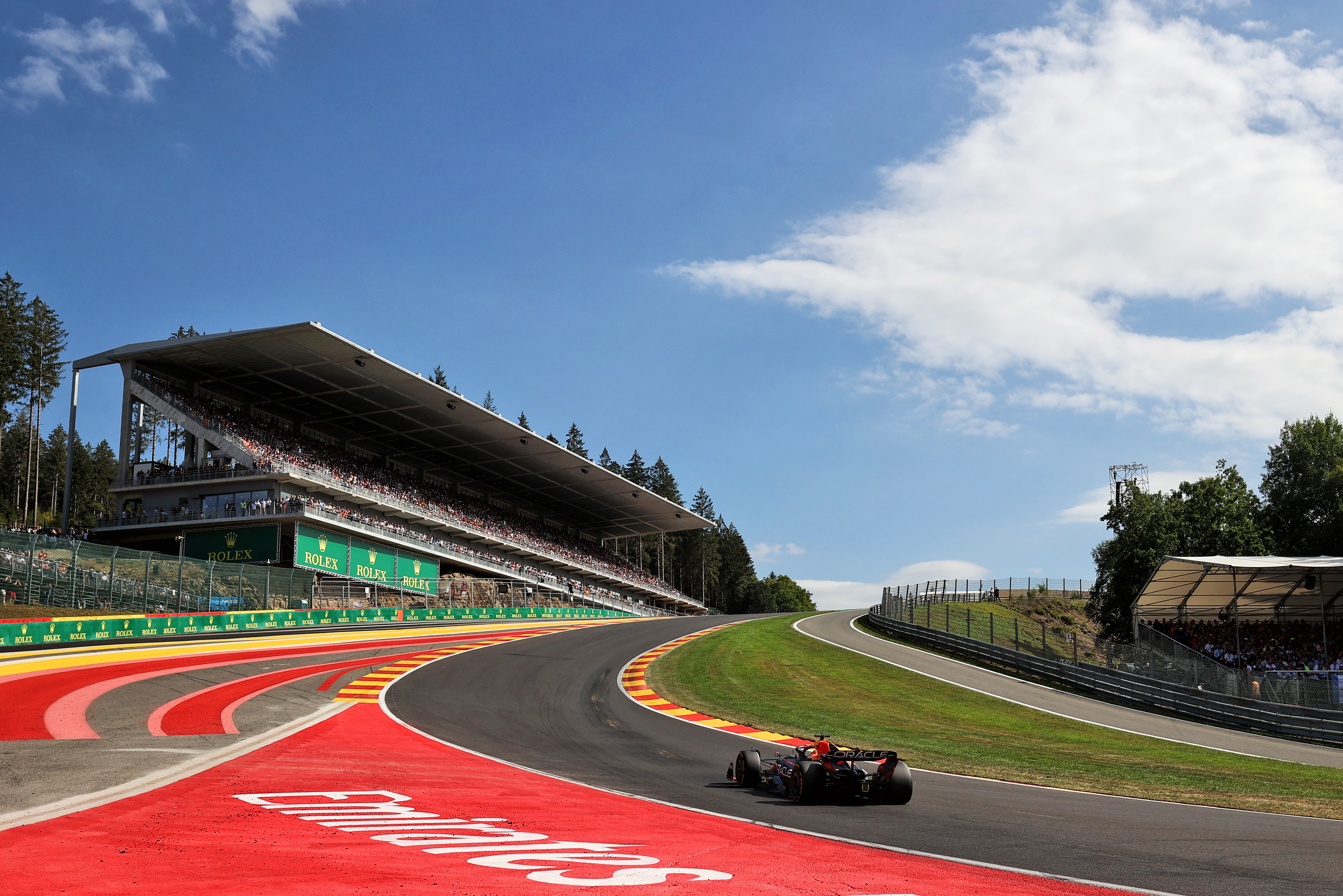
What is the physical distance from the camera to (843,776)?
11594mm

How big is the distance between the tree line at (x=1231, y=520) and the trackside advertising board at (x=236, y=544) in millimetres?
48213

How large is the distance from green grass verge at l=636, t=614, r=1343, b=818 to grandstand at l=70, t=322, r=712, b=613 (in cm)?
2608

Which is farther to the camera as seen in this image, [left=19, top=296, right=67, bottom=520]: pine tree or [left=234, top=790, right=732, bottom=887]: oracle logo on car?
[left=19, top=296, right=67, bottom=520]: pine tree

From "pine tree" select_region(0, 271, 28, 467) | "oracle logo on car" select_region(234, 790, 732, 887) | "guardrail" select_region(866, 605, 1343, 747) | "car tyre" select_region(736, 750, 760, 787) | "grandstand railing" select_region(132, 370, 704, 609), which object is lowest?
"guardrail" select_region(866, 605, 1343, 747)

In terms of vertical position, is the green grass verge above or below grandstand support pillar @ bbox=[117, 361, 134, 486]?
below

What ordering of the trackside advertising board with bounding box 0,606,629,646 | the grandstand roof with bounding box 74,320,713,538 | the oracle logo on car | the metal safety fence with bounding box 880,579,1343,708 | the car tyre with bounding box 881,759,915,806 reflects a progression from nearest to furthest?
1. the oracle logo on car
2. the car tyre with bounding box 881,759,915,806
3. the metal safety fence with bounding box 880,579,1343,708
4. the trackside advertising board with bounding box 0,606,629,646
5. the grandstand roof with bounding box 74,320,713,538

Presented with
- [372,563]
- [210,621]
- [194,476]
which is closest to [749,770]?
[210,621]

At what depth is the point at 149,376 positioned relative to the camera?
54.0 metres

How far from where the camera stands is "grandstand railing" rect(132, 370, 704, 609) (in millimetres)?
53031

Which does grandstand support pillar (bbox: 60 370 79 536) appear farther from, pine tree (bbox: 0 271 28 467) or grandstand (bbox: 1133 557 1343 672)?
Result: grandstand (bbox: 1133 557 1343 672)

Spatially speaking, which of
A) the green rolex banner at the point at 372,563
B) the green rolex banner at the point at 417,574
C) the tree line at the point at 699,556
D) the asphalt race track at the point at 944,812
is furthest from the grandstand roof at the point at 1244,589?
the tree line at the point at 699,556

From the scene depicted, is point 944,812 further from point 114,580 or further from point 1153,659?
point 114,580

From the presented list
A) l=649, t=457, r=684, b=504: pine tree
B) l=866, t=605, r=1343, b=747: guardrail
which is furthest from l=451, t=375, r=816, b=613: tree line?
l=866, t=605, r=1343, b=747: guardrail

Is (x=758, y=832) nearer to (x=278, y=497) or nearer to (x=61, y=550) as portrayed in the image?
(x=61, y=550)
